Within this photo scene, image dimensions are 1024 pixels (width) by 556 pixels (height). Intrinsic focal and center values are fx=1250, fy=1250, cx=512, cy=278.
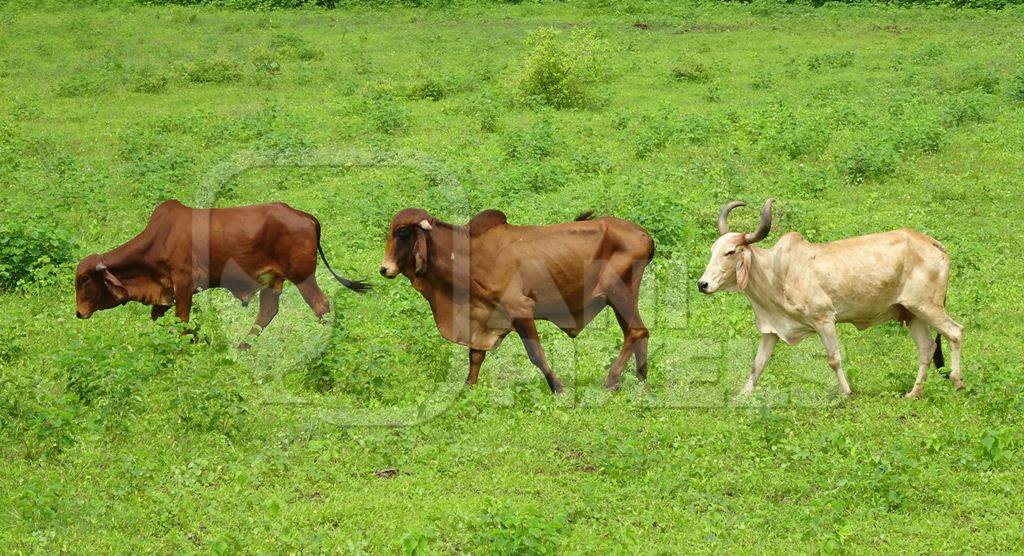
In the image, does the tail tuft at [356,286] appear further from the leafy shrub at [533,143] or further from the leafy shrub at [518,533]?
the leafy shrub at [533,143]

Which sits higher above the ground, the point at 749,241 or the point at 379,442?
the point at 749,241

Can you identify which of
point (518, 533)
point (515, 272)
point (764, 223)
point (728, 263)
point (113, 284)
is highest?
point (764, 223)

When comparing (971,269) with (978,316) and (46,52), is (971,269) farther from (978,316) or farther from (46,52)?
(46,52)

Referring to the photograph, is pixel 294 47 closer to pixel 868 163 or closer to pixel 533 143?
pixel 533 143

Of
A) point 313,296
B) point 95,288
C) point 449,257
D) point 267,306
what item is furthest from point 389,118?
point 449,257

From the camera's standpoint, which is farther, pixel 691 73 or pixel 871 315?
pixel 691 73

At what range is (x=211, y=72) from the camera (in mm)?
21875

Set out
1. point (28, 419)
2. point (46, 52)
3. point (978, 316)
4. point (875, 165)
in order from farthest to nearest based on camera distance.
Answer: point (46, 52) < point (875, 165) < point (978, 316) < point (28, 419)

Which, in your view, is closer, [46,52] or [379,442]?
[379,442]

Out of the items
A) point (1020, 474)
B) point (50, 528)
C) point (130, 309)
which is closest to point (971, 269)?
point (1020, 474)

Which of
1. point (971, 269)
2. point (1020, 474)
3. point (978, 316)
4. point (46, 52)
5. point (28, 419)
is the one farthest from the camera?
point (46, 52)

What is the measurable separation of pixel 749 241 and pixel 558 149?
7.67 meters

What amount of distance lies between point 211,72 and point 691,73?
27.5 ft

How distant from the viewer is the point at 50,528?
22.0 feet
